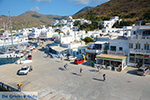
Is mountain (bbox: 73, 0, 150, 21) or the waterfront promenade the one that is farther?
mountain (bbox: 73, 0, 150, 21)

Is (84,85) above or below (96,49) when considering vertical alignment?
below

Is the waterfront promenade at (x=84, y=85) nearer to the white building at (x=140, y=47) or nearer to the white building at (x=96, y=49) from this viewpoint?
the white building at (x=140, y=47)

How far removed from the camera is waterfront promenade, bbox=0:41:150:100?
A: 1308 cm

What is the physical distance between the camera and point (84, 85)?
51.3 ft

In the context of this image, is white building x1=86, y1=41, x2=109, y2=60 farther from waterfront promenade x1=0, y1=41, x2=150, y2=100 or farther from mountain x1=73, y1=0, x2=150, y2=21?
mountain x1=73, y1=0, x2=150, y2=21

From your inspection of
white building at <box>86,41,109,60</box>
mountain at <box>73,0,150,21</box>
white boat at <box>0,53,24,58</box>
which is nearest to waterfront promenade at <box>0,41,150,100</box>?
white building at <box>86,41,109,60</box>

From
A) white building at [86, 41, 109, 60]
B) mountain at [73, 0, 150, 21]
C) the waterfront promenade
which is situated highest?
mountain at [73, 0, 150, 21]

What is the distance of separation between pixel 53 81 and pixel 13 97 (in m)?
5.12

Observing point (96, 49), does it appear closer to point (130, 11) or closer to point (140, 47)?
point (140, 47)

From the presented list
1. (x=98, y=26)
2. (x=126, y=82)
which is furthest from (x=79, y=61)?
(x=98, y=26)

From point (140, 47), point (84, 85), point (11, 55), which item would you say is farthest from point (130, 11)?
point (84, 85)

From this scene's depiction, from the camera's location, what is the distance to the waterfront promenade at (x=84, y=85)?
13.1 metres

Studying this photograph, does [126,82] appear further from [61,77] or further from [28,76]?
[28,76]

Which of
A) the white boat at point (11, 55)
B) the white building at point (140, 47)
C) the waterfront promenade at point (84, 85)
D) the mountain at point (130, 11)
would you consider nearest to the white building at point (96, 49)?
the white building at point (140, 47)
